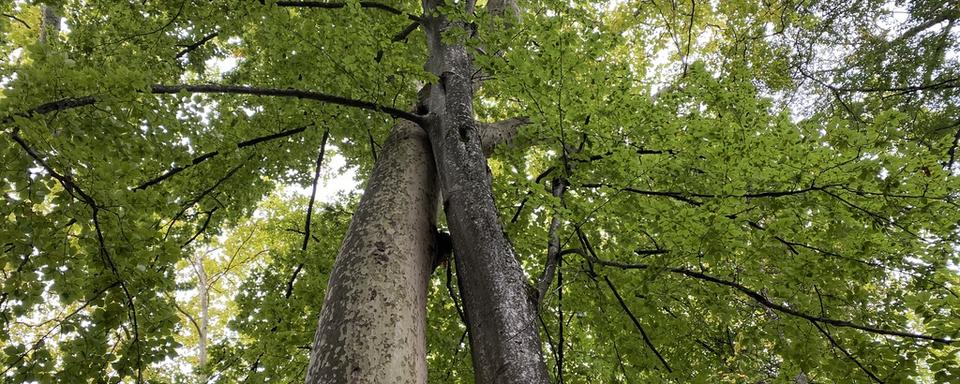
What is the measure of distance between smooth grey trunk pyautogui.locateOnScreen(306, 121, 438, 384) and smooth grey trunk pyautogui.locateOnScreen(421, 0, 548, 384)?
0.24 metres

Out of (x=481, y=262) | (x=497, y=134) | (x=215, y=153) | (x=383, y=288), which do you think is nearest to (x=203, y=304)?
(x=215, y=153)

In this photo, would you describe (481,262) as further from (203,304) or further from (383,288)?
(203,304)

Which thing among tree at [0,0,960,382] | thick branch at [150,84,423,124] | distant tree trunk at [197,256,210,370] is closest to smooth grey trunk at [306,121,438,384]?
tree at [0,0,960,382]

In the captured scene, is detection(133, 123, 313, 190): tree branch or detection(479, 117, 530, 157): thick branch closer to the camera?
detection(133, 123, 313, 190): tree branch

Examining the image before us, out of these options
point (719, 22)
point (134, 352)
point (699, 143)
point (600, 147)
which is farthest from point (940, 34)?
point (134, 352)

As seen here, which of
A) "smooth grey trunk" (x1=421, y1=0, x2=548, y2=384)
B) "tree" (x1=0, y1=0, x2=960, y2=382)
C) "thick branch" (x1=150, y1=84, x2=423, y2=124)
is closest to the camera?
"smooth grey trunk" (x1=421, y1=0, x2=548, y2=384)

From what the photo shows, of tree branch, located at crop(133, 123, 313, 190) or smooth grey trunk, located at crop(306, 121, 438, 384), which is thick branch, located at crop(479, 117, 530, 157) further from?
tree branch, located at crop(133, 123, 313, 190)

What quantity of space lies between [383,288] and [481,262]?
488 millimetres

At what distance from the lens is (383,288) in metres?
2.38

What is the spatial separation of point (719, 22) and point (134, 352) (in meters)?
8.84

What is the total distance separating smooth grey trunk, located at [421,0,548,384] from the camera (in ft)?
6.63

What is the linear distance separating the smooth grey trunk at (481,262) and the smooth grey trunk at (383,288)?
242mm

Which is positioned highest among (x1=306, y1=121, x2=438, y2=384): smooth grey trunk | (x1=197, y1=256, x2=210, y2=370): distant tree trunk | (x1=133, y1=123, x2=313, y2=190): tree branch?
(x1=197, y1=256, x2=210, y2=370): distant tree trunk

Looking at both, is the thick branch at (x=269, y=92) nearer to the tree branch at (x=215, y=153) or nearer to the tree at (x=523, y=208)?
the tree at (x=523, y=208)
